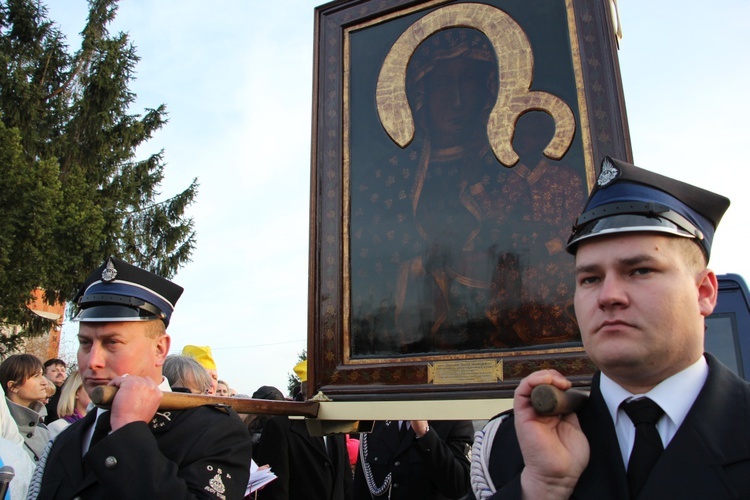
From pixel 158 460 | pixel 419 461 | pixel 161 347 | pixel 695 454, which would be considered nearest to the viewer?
pixel 695 454

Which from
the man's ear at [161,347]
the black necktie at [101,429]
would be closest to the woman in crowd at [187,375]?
the man's ear at [161,347]

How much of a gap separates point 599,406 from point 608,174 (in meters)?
0.58

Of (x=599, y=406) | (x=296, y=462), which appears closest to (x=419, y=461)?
(x=296, y=462)

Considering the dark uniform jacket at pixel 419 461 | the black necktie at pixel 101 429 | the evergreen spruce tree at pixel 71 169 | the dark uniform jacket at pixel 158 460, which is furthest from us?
the evergreen spruce tree at pixel 71 169

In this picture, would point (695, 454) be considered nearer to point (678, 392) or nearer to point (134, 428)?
point (678, 392)

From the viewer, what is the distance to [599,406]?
147 centimetres

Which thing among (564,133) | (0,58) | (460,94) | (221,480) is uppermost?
(0,58)

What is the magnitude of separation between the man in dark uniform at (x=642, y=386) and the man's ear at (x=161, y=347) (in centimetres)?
142

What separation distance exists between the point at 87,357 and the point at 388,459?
2169 millimetres

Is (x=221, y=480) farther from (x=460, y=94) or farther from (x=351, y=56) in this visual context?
(x=351, y=56)

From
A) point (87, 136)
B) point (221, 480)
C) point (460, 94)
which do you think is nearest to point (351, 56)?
point (460, 94)

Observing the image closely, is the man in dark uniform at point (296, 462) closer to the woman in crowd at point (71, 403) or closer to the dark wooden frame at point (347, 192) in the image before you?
the dark wooden frame at point (347, 192)

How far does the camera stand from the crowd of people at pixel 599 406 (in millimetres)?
1321

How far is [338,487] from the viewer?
4.23m
